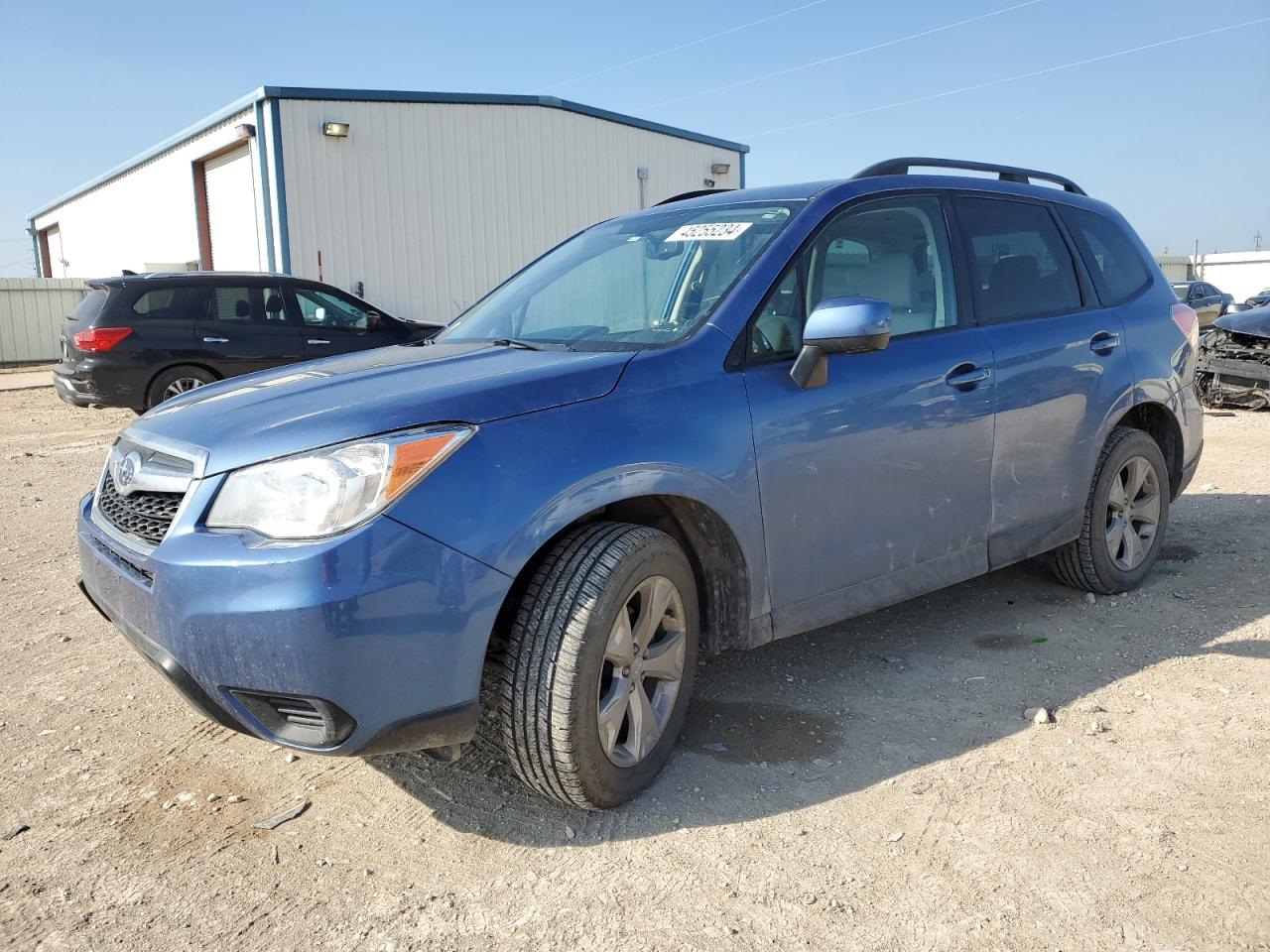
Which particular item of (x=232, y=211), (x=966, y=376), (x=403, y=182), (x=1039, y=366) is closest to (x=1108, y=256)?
(x=1039, y=366)

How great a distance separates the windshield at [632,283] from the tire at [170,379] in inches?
305

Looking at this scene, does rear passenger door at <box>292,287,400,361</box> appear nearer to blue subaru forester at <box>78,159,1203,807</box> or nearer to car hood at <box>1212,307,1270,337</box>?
blue subaru forester at <box>78,159,1203,807</box>

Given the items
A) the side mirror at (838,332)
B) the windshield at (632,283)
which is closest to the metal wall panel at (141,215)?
the windshield at (632,283)

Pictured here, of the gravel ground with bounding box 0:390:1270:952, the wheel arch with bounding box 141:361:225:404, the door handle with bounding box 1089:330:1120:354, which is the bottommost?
the gravel ground with bounding box 0:390:1270:952

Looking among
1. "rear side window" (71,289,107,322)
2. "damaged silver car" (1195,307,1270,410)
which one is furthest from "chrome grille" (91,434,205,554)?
"damaged silver car" (1195,307,1270,410)

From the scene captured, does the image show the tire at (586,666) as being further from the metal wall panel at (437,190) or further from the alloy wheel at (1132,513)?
the metal wall panel at (437,190)

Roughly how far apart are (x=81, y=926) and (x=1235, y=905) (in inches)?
107

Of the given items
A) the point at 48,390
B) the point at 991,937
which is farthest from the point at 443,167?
the point at 991,937

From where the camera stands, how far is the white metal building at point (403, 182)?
49.8 feet

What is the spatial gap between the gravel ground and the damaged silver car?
8649mm

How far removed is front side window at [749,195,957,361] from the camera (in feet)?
10.8

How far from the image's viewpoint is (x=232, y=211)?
56.8 ft

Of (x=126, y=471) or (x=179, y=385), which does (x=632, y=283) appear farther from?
(x=179, y=385)

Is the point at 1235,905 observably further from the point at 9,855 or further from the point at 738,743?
the point at 9,855
